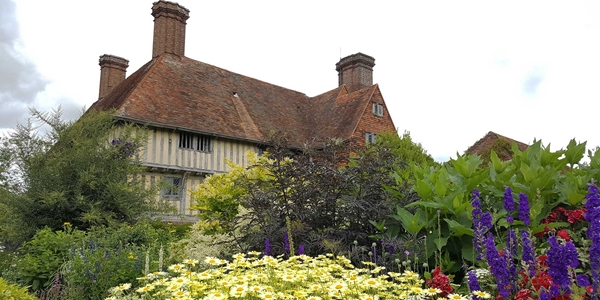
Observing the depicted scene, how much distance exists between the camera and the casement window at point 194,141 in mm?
16875

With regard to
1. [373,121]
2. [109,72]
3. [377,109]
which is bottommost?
[373,121]

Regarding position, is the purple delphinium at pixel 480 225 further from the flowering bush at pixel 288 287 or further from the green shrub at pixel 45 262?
the green shrub at pixel 45 262

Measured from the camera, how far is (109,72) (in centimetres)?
2361

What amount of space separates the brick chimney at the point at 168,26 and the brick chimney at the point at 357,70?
9319mm

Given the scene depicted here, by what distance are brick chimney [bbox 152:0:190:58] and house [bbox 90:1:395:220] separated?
43 mm

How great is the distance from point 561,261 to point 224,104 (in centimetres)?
1824

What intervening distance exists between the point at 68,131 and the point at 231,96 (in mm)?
11602

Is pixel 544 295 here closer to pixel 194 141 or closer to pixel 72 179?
pixel 72 179

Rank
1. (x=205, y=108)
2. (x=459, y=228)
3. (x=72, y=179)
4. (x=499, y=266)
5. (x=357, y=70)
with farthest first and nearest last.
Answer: (x=357, y=70), (x=205, y=108), (x=72, y=179), (x=459, y=228), (x=499, y=266)

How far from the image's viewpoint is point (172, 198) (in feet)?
54.5

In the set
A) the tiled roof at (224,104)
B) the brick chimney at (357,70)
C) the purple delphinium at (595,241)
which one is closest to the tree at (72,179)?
the tiled roof at (224,104)

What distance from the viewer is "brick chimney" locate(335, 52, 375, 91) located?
81.1 ft

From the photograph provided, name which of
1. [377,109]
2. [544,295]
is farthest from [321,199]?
[377,109]

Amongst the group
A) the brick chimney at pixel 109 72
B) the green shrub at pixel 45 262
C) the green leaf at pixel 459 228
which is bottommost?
the green shrub at pixel 45 262
